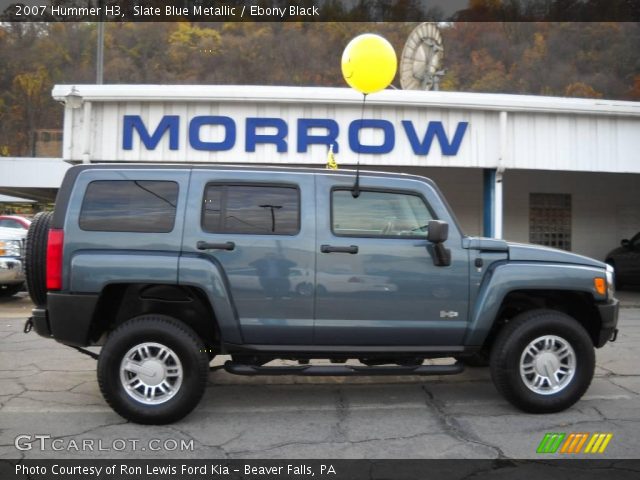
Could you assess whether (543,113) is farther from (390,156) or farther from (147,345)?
(147,345)

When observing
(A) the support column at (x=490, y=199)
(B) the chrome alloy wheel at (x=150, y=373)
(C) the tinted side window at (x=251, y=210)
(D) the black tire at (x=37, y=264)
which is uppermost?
(A) the support column at (x=490, y=199)

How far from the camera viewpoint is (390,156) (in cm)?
1228

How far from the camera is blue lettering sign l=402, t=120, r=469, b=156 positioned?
1220 centimetres

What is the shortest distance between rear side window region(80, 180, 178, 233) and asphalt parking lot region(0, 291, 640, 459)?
1.51 metres

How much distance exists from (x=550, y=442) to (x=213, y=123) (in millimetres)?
9585

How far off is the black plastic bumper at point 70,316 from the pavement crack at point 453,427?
282cm

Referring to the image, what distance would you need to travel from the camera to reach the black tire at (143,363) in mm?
4363

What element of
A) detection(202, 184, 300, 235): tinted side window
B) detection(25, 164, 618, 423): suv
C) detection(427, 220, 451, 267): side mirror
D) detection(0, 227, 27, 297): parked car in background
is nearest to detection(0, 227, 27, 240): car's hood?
detection(0, 227, 27, 297): parked car in background

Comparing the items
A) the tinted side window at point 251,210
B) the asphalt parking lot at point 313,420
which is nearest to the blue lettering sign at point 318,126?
the asphalt parking lot at point 313,420

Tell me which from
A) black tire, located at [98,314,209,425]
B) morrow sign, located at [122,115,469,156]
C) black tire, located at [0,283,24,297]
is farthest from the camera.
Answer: morrow sign, located at [122,115,469,156]

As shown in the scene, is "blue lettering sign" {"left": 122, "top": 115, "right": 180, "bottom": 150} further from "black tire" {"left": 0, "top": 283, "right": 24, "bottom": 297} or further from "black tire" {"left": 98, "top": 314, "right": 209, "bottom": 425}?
"black tire" {"left": 98, "top": 314, "right": 209, "bottom": 425}

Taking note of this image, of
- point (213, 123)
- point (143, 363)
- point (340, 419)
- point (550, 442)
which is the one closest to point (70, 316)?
point (143, 363)

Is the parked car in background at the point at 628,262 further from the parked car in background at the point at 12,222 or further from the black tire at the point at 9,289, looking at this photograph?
the parked car in background at the point at 12,222

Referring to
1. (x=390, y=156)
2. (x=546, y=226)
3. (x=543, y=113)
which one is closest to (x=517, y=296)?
(x=390, y=156)
